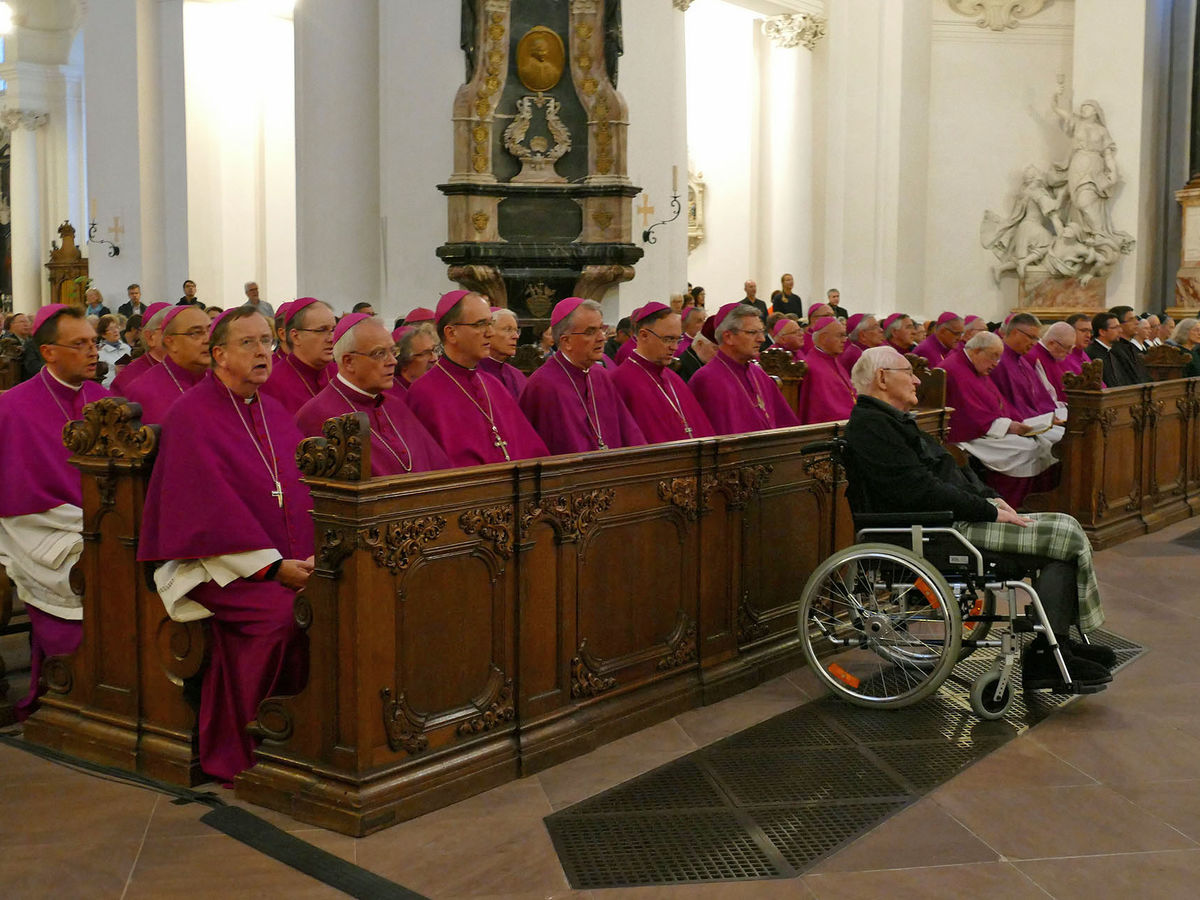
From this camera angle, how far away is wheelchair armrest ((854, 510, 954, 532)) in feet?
17.3

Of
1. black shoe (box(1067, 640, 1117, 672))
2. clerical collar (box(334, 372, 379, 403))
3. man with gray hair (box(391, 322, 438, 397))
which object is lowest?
black shoe (box(1067, 640, 1117, 672))

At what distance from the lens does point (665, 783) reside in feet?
15.2

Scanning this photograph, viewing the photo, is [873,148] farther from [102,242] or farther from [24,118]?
[24,118]

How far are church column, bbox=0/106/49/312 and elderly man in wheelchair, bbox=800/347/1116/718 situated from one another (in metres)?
27.3

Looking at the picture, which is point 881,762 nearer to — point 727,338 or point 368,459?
point 368,459

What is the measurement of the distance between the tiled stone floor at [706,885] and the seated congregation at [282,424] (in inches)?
17.3

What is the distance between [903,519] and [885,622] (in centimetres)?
42

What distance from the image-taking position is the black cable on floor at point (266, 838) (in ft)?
12.3

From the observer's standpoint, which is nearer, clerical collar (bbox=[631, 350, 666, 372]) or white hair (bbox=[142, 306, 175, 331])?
clerical collar (bbox=[631, 350, 666, 372])

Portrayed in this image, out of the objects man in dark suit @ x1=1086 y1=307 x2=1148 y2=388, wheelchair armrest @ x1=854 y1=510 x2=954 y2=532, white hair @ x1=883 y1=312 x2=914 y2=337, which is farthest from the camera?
white hair @ x1=883 y1=312 x2=914 y2=337

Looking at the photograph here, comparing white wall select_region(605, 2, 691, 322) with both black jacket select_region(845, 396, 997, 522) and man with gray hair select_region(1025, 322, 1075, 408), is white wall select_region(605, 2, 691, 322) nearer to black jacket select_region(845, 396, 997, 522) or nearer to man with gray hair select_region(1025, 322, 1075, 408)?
man with gray hair select_region(1025, 322, 1075, 408)

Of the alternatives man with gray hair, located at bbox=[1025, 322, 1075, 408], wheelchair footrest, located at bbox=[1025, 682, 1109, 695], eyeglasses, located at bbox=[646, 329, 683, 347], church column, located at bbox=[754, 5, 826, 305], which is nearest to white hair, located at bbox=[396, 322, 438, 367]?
eyeglasses, located at bbox=[646, 329, 683, 347]

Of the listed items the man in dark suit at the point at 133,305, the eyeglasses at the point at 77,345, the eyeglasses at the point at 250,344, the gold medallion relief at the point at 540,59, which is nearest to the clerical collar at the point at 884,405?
the eyeglasses at the point at 250,344

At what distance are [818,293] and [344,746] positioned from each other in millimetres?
17975
